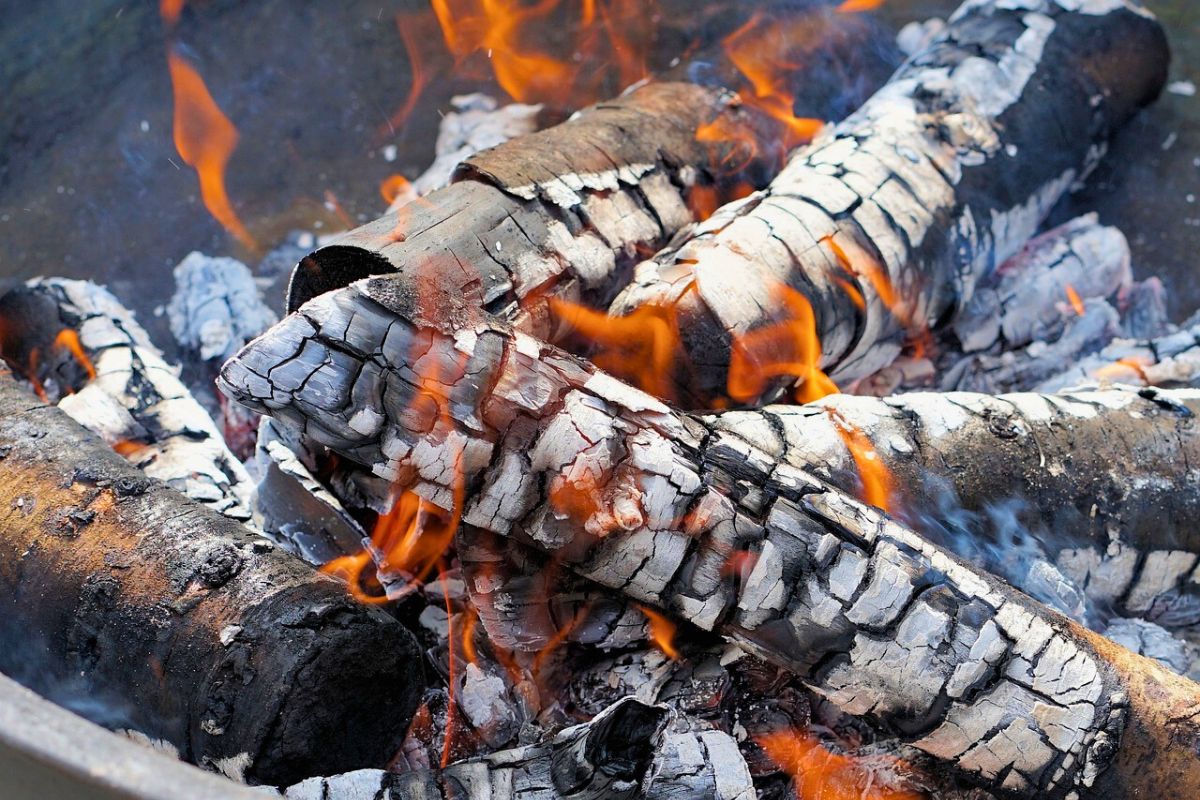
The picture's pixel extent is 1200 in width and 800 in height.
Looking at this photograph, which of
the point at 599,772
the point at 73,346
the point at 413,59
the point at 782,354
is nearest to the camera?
the point at 599,772

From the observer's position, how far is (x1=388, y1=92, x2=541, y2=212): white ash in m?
3.20

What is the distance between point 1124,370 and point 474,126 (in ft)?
6.95

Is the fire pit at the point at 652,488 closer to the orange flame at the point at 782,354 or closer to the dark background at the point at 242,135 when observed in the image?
the orange flame at the point at 782,354

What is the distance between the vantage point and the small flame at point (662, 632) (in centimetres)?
178

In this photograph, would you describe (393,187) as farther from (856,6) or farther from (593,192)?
(856,6)

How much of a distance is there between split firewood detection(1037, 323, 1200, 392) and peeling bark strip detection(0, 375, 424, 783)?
1828 millimetres

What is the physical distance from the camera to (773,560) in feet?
5.05

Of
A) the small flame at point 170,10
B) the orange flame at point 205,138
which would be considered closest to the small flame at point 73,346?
the orange flame at point 205,138

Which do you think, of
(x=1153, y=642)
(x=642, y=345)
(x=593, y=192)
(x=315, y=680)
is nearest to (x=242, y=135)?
(x=593, y=192)

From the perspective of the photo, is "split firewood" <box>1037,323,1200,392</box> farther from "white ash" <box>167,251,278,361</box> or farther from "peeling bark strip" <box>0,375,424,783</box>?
"white ash" <box>167,251,278,361</box>

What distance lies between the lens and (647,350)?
199 centimetres

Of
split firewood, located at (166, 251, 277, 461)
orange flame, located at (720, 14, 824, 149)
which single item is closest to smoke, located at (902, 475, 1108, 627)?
orange flame, located at (720, 14, 824, 149)

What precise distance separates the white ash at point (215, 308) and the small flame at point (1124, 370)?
2.24 meters

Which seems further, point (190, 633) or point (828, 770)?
point (828, 770)
